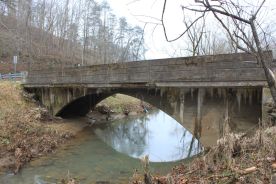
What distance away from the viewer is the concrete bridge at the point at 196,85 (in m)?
11.8

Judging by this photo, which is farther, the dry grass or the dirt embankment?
the dry grass

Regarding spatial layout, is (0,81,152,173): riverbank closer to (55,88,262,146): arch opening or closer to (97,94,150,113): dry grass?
(97,94,150,113): dry grass

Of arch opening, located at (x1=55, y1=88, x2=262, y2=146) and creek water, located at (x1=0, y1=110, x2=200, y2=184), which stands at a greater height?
arch opening, located at (x1=55, y1=88, x2=262, y2=146)

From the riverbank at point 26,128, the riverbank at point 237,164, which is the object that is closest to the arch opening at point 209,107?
the riverbank at point 237,164

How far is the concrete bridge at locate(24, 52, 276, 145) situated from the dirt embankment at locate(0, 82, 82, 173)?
3.25 meters

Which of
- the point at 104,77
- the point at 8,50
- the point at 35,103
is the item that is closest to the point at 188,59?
the point at 104,77

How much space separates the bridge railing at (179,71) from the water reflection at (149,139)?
3155 mm

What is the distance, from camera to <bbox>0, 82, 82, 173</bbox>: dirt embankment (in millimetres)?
13312

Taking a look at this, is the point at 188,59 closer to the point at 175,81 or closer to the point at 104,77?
the point at 175,81

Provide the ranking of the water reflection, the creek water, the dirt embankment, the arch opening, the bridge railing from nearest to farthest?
the creek water
the bridge railing
the arch opening
the dirt embankment
the water reflection

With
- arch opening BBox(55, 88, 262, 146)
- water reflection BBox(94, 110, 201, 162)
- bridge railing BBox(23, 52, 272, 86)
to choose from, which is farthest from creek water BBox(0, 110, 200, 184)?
bridge railing BBox(23, 52, 272, 86)

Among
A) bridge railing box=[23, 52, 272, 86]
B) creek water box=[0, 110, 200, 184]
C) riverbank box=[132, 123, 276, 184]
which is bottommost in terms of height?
creek water box=[0, 110, 200, 184]

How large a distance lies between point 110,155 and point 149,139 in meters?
4.79

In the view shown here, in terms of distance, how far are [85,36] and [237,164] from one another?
175ft
